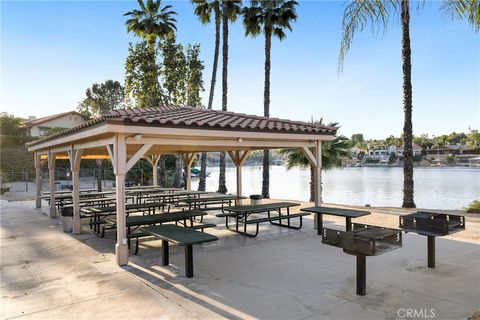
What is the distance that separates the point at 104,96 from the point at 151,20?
40988 mm

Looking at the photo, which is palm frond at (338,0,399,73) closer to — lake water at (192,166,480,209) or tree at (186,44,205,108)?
lake water at (192,166,480,209)

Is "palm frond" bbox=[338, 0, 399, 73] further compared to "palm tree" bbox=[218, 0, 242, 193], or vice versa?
"palm tree" bbox=[218, 0, 242, 193]

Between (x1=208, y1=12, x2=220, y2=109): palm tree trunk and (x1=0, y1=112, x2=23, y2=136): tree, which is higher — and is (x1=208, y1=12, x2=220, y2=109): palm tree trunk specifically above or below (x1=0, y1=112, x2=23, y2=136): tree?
above

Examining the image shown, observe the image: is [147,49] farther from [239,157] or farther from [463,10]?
[463,10]

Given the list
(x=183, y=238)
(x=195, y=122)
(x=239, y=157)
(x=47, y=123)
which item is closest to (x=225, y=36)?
(x=239, y=157)

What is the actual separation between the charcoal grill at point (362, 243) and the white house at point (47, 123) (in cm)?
3983

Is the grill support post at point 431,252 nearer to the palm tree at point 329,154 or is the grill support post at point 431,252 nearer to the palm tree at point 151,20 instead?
the palm tree at point 329,154

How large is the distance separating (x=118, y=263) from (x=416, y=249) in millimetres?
5482

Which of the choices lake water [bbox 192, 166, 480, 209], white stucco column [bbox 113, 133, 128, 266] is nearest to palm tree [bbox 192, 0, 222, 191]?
lake water [bbox 192, 166, 480, 209]

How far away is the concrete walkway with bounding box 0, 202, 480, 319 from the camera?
3.69 m

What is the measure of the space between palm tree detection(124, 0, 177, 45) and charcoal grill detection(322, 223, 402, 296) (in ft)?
63.1

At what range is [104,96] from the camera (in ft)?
187

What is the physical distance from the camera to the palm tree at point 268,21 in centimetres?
1780

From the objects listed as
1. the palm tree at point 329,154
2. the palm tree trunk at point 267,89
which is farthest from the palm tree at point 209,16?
the palm tree at point 329,154
